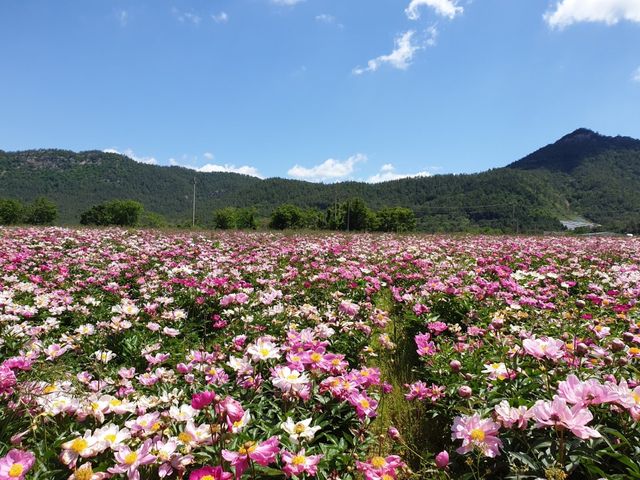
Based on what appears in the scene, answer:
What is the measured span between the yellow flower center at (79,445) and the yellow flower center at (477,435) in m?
1.39

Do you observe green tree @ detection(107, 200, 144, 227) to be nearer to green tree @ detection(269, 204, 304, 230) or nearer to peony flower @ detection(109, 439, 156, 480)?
green tree @ detection(269, 204, 304, 230)

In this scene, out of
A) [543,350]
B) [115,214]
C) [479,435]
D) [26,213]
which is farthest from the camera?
[115,214]

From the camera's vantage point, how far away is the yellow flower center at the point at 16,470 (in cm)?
120

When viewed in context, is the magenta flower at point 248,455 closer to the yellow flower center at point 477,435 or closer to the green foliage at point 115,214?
the yellow flower center at point 477,435

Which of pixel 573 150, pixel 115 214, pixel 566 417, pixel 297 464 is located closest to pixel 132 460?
pixel 297 464

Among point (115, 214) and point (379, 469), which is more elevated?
point (115, 214)

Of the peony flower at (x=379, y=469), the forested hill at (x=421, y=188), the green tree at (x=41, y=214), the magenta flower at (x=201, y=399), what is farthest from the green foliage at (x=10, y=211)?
the peony flower at (x=379, y=469)

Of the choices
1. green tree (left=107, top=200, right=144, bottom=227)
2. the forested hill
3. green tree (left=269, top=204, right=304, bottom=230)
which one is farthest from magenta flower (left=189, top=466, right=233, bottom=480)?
the forested hill

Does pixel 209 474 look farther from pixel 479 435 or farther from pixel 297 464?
pixel 479 435

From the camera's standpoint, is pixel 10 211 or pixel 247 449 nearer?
pixel 247 449

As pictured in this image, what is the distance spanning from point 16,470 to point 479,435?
156 centimetres

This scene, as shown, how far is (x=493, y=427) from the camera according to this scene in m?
1.43

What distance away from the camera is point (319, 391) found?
2.03 metres

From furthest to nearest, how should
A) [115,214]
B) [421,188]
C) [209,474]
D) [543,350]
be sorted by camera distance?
[421,188]
[115,214]
[543,350]
[209,474]
